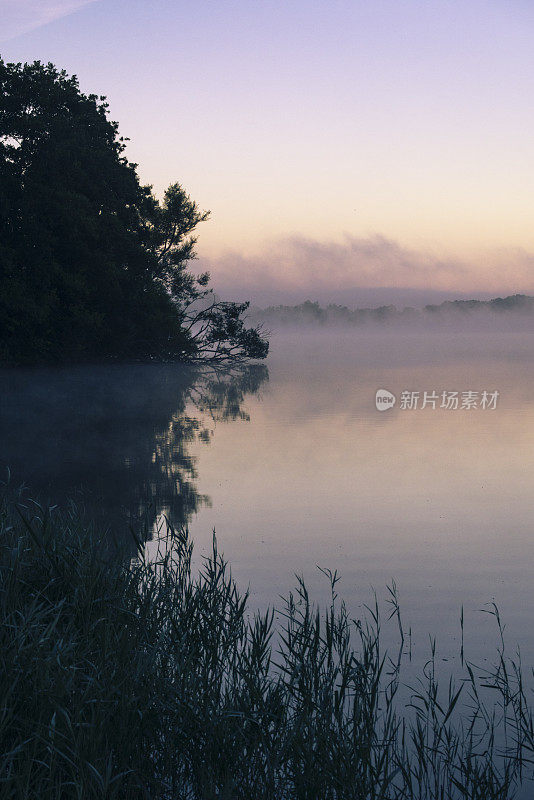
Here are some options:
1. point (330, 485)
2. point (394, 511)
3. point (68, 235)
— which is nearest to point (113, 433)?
point (330, 485)

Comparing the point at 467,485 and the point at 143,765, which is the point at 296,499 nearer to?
the point at 467,485

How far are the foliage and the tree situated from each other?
29.9 m

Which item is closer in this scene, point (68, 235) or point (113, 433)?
point (113, 433)

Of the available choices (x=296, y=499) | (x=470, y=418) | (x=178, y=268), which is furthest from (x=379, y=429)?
(x=178, y=268)

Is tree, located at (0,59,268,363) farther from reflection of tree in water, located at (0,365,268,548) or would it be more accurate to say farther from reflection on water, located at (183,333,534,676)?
reflection on water, located at (183,333,534,676)

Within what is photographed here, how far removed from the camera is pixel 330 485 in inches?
575

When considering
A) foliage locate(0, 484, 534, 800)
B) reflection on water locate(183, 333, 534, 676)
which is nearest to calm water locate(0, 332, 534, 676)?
reflection on water locate(183, 333, 534, 676)

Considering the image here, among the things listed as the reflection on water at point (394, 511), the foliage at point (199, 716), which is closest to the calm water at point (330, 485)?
the reflection on water at point (394, 511)

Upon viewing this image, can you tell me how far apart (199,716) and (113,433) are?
17.6 metres

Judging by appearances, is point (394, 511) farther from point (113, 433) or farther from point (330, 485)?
point (113, 433)

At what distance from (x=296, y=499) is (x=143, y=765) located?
8.97m

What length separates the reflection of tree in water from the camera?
13.5 m

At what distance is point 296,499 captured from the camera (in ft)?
44.2

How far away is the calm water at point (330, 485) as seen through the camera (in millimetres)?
8715
